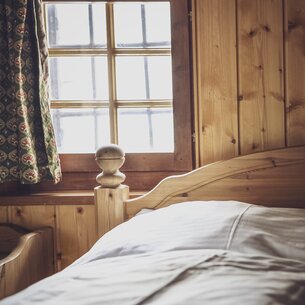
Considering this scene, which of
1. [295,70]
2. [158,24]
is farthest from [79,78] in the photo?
[295,70]

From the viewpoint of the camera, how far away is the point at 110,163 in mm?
1815

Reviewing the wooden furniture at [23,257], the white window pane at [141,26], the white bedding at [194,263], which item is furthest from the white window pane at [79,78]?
the white bedding at [194,263]

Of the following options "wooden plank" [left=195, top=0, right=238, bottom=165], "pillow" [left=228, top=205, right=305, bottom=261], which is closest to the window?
"wooden plank" [left=195, top=0, right=238, bottom=165]

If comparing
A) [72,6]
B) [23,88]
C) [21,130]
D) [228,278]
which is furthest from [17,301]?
[72,6]

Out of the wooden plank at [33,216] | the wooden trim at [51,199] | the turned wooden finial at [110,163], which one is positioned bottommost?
the wooden plank at [33,216]

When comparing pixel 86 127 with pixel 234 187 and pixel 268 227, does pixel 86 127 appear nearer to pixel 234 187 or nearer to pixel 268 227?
pixel 234 187

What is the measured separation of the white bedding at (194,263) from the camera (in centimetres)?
94

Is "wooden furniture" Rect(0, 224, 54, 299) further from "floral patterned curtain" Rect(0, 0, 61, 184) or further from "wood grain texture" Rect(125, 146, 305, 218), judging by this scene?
"wood grain texture" Rect(125, 146, 305, 218)

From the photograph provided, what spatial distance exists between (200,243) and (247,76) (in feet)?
2.81

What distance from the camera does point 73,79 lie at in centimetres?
208

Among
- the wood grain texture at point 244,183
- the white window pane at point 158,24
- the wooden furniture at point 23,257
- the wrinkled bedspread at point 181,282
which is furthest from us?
the white window pane at point 158,24

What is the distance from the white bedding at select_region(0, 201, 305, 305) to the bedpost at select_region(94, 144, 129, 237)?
0.29 metres

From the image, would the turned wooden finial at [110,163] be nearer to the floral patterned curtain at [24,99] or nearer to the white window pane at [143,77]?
the floral patterned curtain at [24,99]

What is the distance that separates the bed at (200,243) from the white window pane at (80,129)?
271 millimetres
